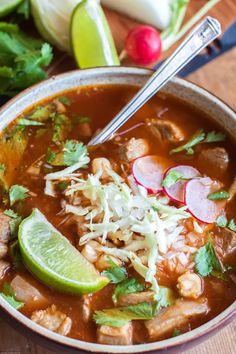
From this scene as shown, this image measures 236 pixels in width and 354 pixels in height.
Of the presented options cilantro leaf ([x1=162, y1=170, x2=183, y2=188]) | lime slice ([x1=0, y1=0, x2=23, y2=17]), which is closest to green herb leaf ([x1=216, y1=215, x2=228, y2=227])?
cilantro leaf ([x1=162, y1=170, x2=183, y2=188])

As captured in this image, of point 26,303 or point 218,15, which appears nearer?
point 26,303

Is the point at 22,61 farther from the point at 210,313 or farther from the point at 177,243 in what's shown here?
the point at 210,313

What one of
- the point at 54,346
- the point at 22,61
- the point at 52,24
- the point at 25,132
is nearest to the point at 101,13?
the point at 52,24

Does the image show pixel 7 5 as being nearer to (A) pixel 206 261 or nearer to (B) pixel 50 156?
(B) pixel 50 156

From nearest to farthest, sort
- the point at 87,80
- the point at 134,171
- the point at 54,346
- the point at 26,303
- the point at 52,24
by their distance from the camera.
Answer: the point at 54,346 → the point at 26,303 → the point at 134,171 → the point at 87,80 → the point at 52,24

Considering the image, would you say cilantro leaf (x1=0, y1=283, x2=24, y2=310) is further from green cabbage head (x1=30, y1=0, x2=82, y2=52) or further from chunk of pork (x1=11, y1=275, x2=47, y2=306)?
green cabbage head (x1=30, y1=0, x2=82, y2=52)

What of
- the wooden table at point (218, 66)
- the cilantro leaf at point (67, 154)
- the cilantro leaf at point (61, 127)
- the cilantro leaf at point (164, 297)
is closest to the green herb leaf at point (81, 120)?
the cilantro leaf at point (61, 127)

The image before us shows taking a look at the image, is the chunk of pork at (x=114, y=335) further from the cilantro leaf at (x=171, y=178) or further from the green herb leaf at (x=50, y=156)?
the green herb leaf at (x=50, y=156)
